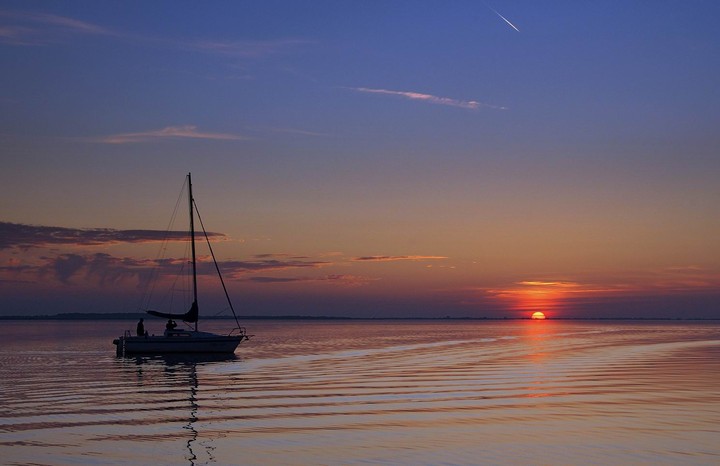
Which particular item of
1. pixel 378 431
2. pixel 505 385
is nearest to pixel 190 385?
pixel 505 385

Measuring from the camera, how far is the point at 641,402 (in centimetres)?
2872

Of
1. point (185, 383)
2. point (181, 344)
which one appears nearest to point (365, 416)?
point (185, 383)

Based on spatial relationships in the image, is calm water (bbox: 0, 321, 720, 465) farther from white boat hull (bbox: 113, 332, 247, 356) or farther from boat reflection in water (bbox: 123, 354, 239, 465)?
white boat hull (bbox: 113, 332, 247, 356)

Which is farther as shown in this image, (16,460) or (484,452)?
(484,452)

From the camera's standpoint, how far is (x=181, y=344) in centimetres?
6088

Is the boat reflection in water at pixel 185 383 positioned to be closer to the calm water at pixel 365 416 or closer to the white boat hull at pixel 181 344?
the calm water at pixel 365 416

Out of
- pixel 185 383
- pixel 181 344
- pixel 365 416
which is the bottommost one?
pixel 185 383

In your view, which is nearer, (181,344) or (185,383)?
(185,383)

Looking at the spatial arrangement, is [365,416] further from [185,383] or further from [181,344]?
[181,344]

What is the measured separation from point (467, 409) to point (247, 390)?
37.5 ft

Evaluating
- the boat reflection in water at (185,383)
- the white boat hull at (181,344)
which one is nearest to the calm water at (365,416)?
the boat reflection in water at (185,383)

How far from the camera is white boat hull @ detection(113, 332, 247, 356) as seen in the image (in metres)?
60.8

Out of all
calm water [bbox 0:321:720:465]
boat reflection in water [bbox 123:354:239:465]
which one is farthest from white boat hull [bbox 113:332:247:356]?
calm water [bbox 0:321:720:465]

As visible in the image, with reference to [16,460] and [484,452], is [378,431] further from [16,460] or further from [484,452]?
[16,460]
